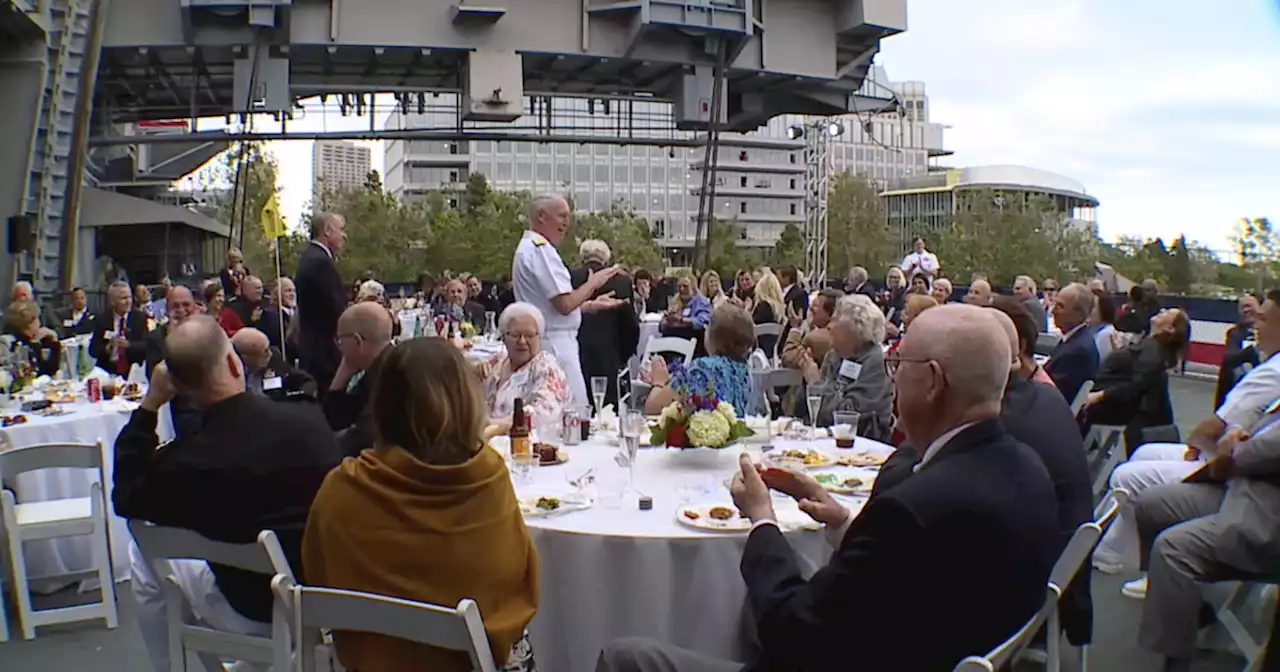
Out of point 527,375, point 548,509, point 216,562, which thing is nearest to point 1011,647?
point 548,509

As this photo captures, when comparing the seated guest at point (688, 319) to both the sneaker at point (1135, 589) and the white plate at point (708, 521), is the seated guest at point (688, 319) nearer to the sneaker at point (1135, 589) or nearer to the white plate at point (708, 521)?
the sneaker at point (1135, 589)

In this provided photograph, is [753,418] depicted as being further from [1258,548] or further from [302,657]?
[302,657]

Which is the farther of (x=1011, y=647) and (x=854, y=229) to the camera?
(x=854, y=229)

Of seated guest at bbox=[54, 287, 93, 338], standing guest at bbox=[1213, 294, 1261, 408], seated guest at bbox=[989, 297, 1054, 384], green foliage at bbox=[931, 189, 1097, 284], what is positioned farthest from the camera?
green foliage at bbox=[931, 189, 1097, 284]

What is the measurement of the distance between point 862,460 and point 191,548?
7.55 feet

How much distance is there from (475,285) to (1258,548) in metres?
12.3

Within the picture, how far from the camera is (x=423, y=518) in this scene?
217cm

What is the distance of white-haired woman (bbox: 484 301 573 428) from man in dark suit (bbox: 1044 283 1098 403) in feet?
10.5

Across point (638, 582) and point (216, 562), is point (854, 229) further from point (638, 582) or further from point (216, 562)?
point (216, 562)

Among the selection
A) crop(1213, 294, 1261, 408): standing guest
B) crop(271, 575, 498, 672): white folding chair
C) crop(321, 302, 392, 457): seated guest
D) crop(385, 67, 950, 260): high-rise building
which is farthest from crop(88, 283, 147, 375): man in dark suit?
crop(385, 67, 950, 260): high-rise building

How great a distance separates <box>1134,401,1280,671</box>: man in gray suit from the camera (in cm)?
341

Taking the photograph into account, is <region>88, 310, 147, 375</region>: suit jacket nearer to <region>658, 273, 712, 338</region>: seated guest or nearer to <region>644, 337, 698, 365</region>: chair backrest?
<region>644, 337, 698, 365</region>: chair backrest

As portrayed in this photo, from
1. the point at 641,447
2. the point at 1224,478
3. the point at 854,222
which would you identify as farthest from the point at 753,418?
the point at 854,222

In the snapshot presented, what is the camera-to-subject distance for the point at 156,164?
28.7 metres
